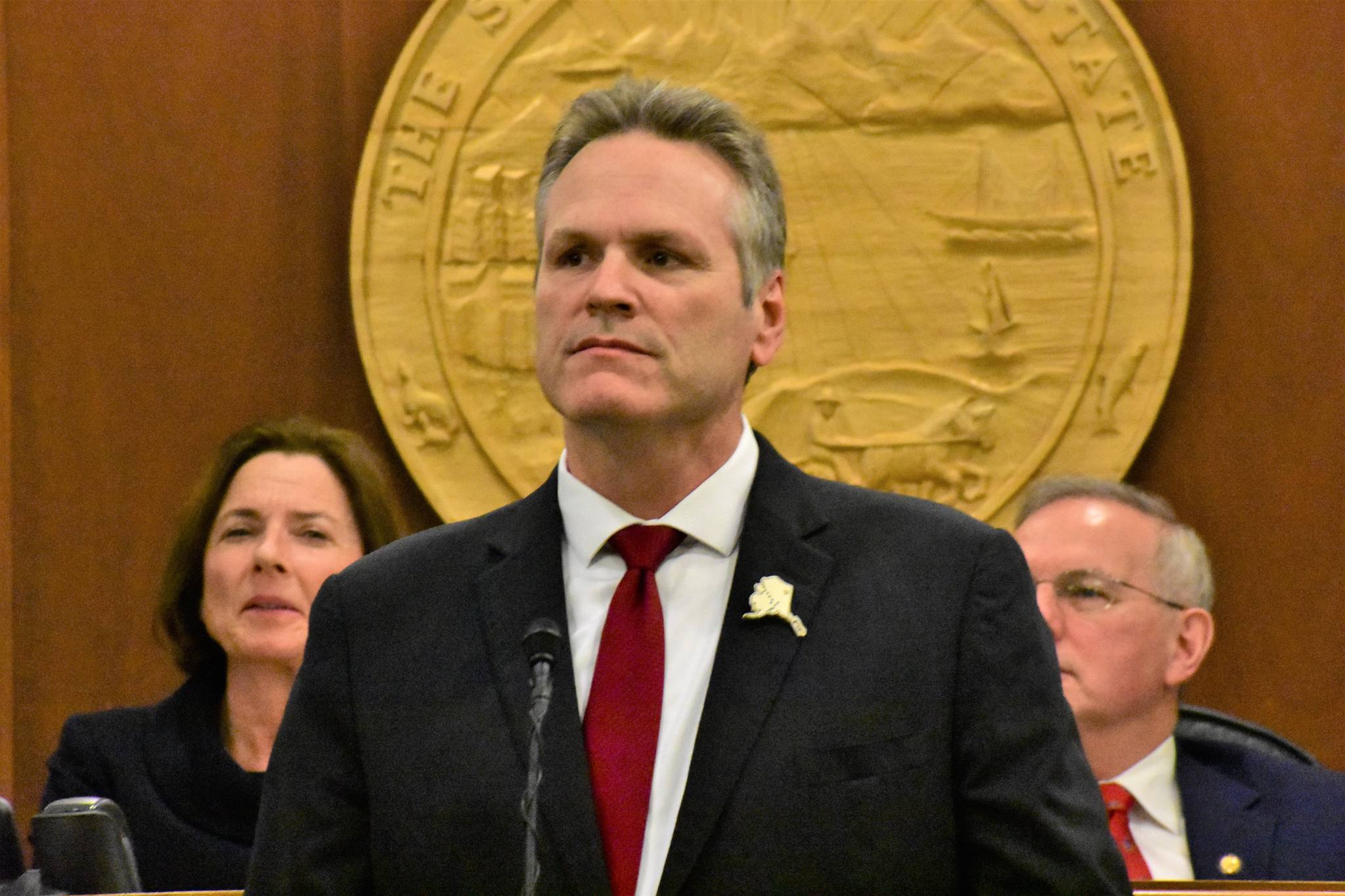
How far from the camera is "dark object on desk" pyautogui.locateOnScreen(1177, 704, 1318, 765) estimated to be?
3.13m

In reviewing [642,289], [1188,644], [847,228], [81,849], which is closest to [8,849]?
[81,849]

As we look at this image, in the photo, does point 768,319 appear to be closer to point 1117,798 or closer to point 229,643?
point 1117,798

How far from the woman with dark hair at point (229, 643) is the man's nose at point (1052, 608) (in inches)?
50.5

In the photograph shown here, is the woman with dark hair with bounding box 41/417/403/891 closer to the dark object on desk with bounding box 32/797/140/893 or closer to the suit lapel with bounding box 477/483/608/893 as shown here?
the dark object on desk with bounding box 32/797/140/893

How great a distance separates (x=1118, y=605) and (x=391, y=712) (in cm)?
184

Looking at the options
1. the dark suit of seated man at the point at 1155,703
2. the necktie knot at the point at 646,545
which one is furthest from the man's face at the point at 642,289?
the dark suit of seated man at the point at 1155,703

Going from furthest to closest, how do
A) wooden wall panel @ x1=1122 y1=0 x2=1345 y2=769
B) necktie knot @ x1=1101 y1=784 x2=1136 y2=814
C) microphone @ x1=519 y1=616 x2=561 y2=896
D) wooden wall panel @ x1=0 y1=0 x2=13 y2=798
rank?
wooden wall panel @ x1=0 y1=0 x2=13 y2=798 < wooden wall panel @ x1=1122 y1=0 x2=1345 y2=769 < necktie knot @ x1=1101 y1=784 x2=1136 y2=814 < microphone @ x1=519 y1=616 x2=561 y2=896

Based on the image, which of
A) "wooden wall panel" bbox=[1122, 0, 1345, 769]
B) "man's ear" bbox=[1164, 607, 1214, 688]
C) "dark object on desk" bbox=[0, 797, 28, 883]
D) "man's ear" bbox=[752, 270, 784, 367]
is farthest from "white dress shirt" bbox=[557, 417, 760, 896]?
"wooden wall panel" bbox=[1122, 0, 1345, 769]

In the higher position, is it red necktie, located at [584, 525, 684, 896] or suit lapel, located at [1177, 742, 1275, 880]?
red necktie, located at [584, 525, 684, 896]

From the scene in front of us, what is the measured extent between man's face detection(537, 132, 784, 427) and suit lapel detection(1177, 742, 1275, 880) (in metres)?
1.55

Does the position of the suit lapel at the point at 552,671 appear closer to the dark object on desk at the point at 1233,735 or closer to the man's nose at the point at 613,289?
the man's nose at the point at 613,289

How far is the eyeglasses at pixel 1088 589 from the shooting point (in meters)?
3.18

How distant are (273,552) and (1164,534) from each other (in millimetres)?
1742

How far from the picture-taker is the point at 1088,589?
319 cm
